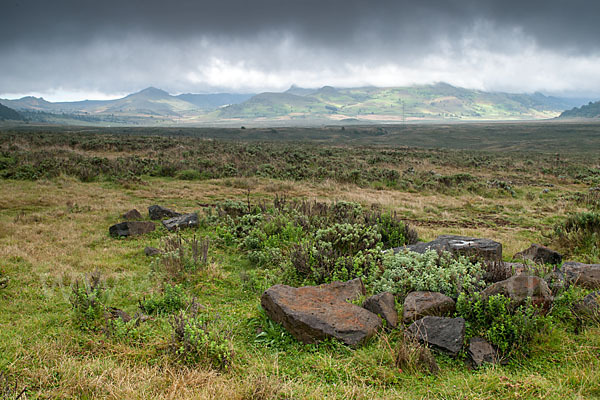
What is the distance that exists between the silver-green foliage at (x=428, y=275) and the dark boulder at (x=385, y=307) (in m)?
0.45

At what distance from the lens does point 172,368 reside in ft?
11.6

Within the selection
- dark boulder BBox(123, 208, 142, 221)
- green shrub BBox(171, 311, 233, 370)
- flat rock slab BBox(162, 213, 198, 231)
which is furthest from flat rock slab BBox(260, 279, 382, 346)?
dark boulder BBox(123, 208, 142, 221)

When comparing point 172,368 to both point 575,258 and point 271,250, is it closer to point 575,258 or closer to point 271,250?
point 271,250

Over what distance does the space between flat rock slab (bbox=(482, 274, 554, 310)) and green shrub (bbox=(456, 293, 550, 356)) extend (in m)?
0.15

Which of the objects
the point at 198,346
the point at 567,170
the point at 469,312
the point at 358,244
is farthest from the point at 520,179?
the point at 198,346

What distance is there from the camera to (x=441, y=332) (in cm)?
404

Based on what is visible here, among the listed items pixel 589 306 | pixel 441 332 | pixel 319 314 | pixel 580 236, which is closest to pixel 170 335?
pixel 319 314

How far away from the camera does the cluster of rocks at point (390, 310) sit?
158 inches

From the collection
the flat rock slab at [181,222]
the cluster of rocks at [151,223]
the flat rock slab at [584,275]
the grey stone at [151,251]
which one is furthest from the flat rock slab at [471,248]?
→ the cluster of rocks at [151,223]

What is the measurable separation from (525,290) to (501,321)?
0.66m

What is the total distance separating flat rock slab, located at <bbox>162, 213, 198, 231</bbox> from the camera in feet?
31.8

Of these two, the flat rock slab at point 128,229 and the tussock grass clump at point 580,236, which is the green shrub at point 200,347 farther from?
the tussock grass clump at point 580,236

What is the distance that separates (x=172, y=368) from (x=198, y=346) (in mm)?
311

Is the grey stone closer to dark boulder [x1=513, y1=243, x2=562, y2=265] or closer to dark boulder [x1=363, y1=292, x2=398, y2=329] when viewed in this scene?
dark boulder [x1=363, y1=292, x2=398, y2=329]
